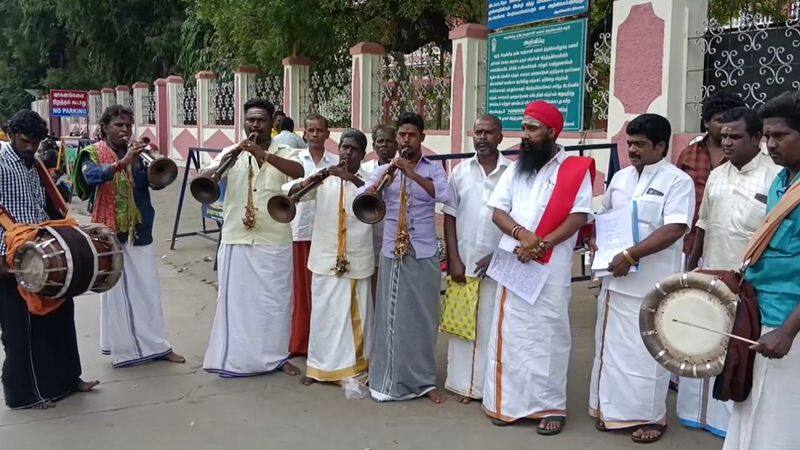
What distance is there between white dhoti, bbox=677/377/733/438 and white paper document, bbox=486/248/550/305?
101 centimetres

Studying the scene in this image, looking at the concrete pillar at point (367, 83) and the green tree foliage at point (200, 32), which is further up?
the green tree foliage at point (200, 32)

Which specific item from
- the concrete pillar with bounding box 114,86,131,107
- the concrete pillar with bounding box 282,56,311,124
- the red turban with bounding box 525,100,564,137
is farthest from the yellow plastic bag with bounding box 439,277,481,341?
the concrete pillar with bounding box 114,86,131,107

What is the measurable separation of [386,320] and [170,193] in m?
13.5

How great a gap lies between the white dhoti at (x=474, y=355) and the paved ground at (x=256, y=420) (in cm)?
11

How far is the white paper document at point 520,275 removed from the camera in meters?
4.21

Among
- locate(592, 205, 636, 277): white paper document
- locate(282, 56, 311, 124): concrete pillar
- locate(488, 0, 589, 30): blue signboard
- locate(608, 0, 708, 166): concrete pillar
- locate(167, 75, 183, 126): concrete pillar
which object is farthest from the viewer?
locate(167, 75, 183, 126): concrete pillar

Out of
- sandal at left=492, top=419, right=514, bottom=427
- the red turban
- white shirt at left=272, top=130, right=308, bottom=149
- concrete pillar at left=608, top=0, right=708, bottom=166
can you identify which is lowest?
sandal at left=492, top=419, right=514, bottom=427

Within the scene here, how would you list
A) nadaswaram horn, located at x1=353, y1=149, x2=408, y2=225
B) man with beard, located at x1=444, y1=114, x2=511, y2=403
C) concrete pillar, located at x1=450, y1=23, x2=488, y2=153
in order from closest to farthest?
nadaswaram horn, located at x1=353, y1=149, x2=408, y2=225
man with beard, located at x1=444, y1=114, x2=511, y2=403
concrete pillar, located at x1=450, y1=23, x2=488, y2=153

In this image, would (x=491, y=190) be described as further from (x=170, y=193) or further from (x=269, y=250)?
(x=170, y=193)

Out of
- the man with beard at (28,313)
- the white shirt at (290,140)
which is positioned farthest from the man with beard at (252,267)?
the white shirt at (290,140)

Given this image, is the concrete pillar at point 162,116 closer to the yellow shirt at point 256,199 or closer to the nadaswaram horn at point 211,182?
the yellow shirt at point 256,199

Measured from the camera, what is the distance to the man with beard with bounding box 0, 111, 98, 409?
448 centimetres

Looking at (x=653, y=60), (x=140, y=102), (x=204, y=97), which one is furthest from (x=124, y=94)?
(x=653, y=60)

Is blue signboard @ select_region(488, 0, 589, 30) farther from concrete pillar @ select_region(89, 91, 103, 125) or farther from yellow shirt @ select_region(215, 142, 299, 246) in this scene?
A: concrete pillar @ select_region(89, 91, 103, 125)
